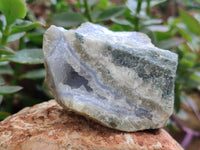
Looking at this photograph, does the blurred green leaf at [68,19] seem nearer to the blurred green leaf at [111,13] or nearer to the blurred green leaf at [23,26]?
the blurred green leaf at [111,13]

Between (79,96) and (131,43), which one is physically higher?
(131,43)

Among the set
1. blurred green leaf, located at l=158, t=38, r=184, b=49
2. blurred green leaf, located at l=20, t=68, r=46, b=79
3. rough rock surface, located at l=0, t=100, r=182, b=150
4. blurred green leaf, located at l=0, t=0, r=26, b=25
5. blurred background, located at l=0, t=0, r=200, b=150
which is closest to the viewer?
rough rock surface, located at l=0, t=100, r=182, b=150

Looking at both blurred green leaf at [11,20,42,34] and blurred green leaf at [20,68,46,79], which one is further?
blurred green leaf at [20,68,46,79]

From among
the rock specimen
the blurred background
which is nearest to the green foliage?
the blurred background

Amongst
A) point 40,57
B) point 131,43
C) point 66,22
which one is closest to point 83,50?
point 131,43

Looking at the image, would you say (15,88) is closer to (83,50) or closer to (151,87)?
(83,50)

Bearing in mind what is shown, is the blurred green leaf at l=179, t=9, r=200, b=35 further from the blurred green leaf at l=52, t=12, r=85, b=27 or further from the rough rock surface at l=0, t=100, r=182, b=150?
the rough rock surface at l=0, t=100, r=182, b=150
